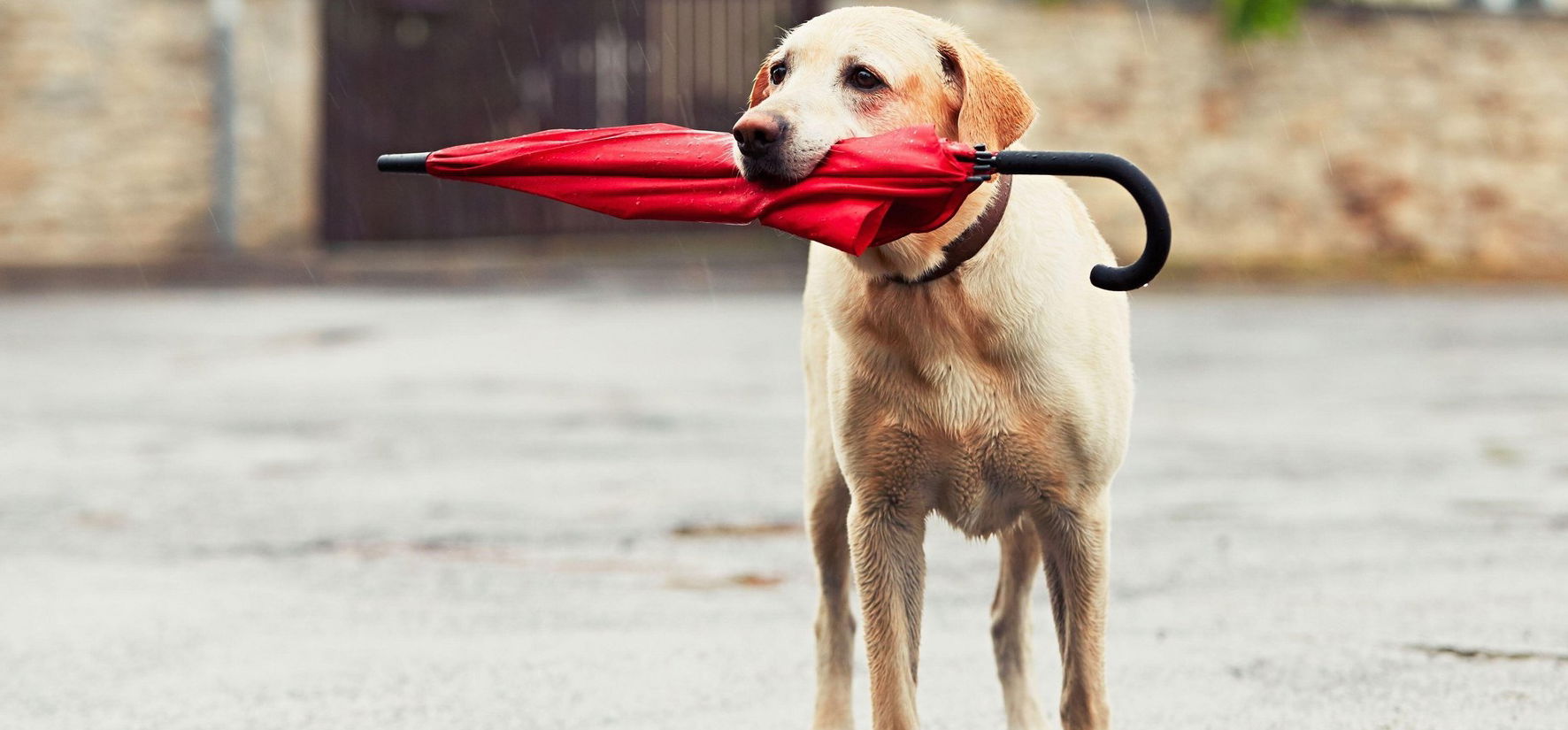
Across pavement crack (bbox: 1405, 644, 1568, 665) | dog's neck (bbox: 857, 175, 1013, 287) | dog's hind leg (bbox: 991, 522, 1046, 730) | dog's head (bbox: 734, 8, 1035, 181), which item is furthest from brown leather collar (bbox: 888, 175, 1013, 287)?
pavement crack (bbox: 1405, 644, 1568, 665)

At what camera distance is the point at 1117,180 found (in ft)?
8.66

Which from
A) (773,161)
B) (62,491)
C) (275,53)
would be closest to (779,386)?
(62,491)

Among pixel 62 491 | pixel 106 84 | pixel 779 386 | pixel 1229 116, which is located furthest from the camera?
pixel 1229 116

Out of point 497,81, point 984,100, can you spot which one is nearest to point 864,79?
point 984,100

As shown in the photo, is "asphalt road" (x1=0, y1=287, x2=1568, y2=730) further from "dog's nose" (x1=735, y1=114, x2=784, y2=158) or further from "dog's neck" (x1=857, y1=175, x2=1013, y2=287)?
"dog's nose" (x1=735, y1=114, x2=784, y2=158)

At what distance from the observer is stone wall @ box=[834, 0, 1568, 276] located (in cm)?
1902

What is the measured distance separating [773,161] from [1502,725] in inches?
79.8

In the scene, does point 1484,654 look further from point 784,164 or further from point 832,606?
point 784,164

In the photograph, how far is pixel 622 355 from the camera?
11.7m

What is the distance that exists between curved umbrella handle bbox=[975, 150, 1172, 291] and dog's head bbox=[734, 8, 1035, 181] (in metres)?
0.21

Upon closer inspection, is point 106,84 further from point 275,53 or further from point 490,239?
point 490,239

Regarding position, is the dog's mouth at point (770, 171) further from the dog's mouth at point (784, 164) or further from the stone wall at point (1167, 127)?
the stone wall at point (1167, 127)

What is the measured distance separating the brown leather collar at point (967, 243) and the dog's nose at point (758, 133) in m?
0.36

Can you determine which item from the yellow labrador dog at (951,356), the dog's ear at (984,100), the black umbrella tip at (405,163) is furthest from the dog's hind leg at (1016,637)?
the black umbrella tip at (405,163)
